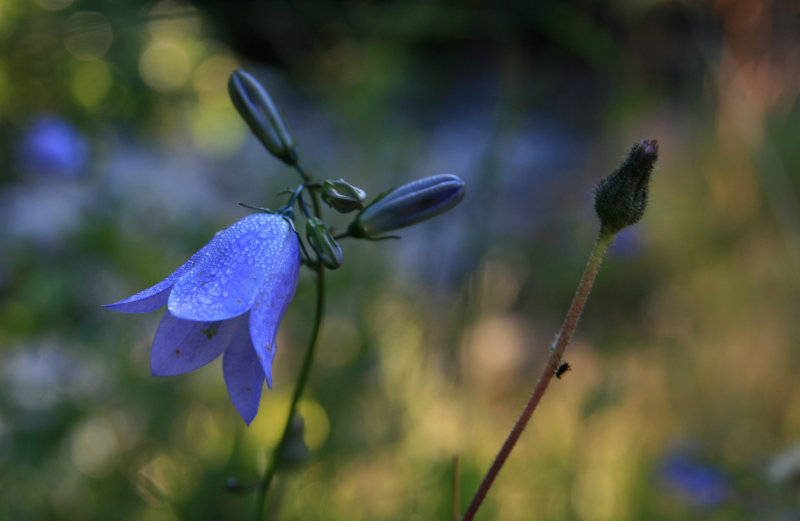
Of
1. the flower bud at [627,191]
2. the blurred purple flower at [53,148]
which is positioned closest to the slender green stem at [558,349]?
the flower bud at [627,191]

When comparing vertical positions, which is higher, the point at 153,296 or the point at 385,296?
the point at 153,296

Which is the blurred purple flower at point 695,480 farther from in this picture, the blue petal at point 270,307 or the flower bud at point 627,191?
the blue petal at point 270,307

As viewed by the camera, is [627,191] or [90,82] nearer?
[627,191]

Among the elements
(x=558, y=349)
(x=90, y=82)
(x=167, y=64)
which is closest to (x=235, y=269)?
(x=558, y=349)

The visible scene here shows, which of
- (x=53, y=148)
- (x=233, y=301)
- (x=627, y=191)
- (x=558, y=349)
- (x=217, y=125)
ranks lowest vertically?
(x=53, y=148)

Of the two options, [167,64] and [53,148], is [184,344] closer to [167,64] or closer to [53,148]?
[53,148]

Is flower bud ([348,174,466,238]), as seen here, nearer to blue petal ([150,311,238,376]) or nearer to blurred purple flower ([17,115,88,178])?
blue petal ([150,311,238,376])
